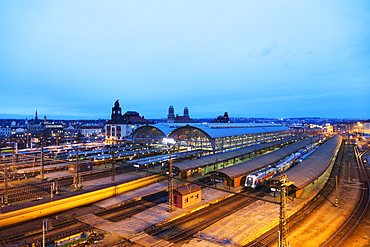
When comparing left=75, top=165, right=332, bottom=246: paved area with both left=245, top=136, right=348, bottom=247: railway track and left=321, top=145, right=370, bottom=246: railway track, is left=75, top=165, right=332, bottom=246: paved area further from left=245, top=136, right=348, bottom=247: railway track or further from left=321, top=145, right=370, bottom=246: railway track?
left=321, top=145, right=370, bottom=246: railway track

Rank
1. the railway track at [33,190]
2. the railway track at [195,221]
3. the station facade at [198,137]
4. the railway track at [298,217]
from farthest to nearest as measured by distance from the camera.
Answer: the station facade at [198,137] → the railway track at [33,190] → the railway track at [195,221] → the railway track at [298,217]

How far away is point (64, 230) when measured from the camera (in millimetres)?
18719

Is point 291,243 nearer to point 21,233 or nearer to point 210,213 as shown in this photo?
point 210,213

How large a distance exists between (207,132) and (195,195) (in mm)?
29426

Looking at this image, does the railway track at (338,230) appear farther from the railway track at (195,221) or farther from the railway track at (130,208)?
the railway track at (130,208)

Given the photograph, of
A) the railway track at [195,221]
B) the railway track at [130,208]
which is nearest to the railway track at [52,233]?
the railway track at [130,208]

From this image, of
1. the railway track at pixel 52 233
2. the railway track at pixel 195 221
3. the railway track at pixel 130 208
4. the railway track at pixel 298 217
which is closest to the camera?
the railway track at pixel 298 217

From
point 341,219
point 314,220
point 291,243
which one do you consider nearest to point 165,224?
point 291,243

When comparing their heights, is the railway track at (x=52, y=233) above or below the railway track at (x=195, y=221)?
above

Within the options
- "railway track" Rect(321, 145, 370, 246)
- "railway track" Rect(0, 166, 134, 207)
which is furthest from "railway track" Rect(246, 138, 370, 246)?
"railway track" Rect(0, 166, 134, 207)

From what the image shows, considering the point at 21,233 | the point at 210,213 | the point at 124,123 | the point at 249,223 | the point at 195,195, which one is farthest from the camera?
the point at 124,123

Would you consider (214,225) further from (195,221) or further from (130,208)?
(130,208)

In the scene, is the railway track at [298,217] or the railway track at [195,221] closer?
the railway track at [298,217]

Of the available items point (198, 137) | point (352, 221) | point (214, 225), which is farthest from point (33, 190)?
point (352, 221)
